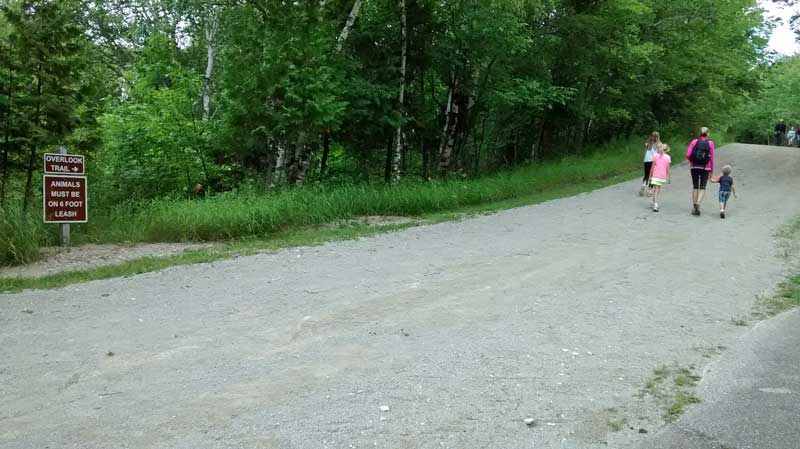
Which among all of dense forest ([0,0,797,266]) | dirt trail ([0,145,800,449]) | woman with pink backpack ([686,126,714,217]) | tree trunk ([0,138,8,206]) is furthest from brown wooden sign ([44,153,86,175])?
woman with pink backpack ([686,126,714,217])

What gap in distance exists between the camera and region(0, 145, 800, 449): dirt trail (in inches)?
145

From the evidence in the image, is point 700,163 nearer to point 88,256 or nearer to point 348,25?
point 348,25

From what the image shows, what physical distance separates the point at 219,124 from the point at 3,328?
11153 millimetres

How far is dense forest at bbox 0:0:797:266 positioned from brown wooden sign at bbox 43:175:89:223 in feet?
2.93

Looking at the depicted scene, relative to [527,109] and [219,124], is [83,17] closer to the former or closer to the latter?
[219,124]

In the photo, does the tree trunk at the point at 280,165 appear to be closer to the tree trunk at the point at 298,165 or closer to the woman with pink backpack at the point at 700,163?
the tree trunk at the point at 298,165

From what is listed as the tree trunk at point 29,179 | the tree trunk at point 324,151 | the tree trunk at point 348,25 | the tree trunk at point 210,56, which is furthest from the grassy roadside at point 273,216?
the tree trunk at point 210,56

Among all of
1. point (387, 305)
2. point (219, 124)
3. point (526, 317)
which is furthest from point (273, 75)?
point (526, 317)

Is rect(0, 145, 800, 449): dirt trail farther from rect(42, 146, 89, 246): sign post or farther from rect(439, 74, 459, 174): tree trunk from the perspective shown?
rect(439, 74, 459, 174): tree trunk

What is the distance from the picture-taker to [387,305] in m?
6.39

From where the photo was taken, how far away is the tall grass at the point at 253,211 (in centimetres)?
983

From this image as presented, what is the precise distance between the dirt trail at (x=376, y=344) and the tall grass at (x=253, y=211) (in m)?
2.38

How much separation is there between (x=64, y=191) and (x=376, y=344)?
282 inches

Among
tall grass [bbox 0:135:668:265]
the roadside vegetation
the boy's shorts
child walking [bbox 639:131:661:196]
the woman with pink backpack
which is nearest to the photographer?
the roadside vegetation
